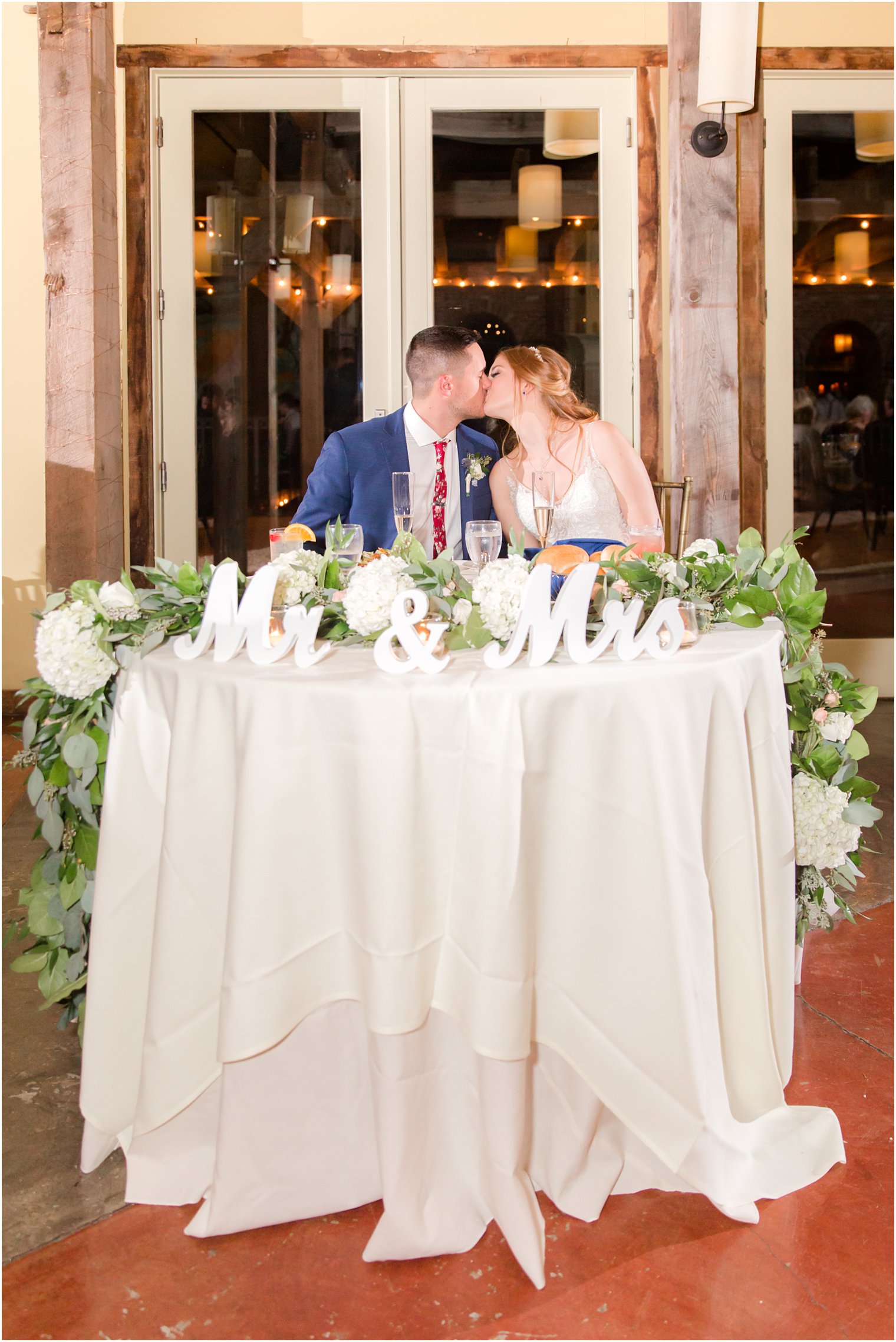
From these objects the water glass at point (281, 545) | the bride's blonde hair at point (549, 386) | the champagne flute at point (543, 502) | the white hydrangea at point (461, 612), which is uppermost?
the bride's blonde hair at point (549, 386)

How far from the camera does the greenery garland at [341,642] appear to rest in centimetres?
183

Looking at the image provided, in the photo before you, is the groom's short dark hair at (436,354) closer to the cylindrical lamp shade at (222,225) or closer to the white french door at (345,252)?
the white french door at (345,252)

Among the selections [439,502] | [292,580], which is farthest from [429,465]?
[292,580]

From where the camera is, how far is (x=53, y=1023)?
7.79 feet

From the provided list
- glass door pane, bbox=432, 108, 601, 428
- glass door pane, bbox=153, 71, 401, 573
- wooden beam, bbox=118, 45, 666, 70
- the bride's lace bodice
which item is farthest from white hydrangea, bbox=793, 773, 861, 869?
wooden beam, bbox=118, 45, 666, 70

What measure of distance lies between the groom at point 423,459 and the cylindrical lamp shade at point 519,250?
181cm

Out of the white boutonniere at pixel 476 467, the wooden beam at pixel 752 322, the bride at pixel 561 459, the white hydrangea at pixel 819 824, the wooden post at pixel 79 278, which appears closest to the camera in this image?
the white hydrangea at pixel 819 824

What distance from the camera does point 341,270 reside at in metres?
5.09

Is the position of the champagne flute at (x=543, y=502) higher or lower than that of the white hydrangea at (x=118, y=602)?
higher

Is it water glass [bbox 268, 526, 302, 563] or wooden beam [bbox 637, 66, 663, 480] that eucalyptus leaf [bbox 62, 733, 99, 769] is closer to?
water glass [bbox 268, 526, 302, 563]

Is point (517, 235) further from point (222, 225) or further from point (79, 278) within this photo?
point (79, 278)

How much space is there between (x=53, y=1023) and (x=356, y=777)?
124cm

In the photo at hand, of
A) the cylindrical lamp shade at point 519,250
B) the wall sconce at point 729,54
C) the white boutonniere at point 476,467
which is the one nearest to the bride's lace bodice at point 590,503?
the white boutonniere at point 476,467

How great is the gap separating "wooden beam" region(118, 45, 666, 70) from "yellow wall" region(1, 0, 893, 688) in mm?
53
